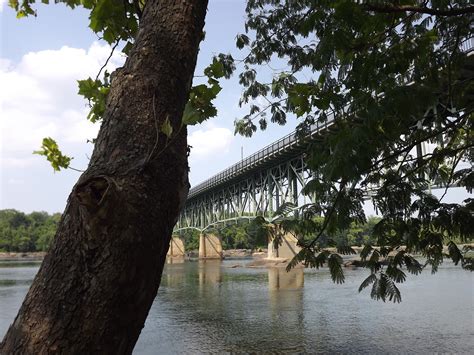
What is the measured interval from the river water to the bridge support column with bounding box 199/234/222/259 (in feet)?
168

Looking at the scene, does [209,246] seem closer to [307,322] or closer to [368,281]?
[307,322]

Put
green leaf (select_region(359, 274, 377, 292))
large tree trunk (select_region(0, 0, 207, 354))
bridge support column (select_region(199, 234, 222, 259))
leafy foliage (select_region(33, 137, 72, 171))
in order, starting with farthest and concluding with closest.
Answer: bridge support column (select_region(199, 234, 222, 259)) < green leaf (select_region(359, 274, 377, 292)) < leafy foliage (select_region(33, 137, 72, 171)) < large tree trunk (select_region(0, 0, 207, 354))

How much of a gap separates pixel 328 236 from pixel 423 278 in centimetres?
2901

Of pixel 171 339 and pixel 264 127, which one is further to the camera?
pixel 171 339

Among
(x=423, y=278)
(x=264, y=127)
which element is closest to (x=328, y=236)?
(x=264, y=127)

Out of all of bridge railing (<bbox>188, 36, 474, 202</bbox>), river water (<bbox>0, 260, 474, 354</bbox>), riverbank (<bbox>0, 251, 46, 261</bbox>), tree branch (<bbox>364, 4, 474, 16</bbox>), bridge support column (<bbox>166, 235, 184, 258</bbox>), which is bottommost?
river water (<bbox>0, 260, 474, 354</bbox>)

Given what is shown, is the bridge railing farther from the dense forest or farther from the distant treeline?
the distant treeline

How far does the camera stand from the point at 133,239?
4.17ft

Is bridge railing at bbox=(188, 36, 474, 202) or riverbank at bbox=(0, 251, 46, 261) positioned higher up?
bridge railing at bbox=(188, 36, 474, 202)

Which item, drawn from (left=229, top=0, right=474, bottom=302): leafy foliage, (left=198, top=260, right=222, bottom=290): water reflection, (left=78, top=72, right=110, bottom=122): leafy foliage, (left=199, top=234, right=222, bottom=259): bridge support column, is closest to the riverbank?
(left=199, top=234, right=222, bottom=259): bridge support column

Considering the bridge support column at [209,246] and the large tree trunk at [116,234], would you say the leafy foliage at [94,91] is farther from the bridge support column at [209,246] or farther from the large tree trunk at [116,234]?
the bridge support column at [209,246]

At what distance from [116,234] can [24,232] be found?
12047 cm

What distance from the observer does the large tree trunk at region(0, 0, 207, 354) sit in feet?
3.98

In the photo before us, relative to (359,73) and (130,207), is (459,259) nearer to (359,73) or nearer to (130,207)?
(359,73)
